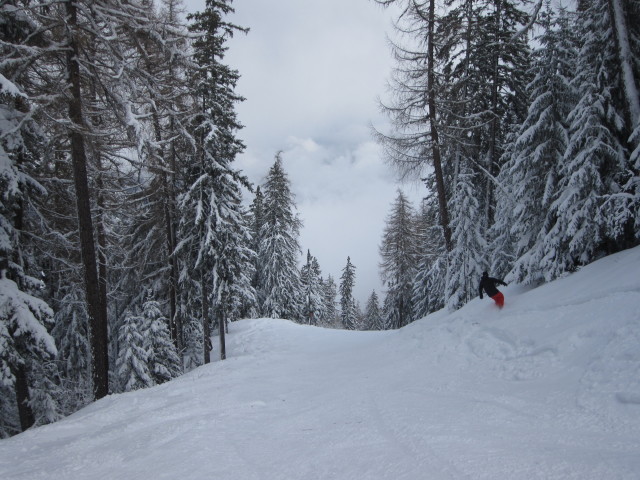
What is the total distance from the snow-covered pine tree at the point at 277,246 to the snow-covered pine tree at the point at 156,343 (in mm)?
14281

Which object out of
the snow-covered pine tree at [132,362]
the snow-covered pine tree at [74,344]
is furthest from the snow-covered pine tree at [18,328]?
the snow-covered pine tree at [74,344]

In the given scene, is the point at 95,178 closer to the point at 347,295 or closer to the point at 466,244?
the point at 466,244

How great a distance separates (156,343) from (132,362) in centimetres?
204

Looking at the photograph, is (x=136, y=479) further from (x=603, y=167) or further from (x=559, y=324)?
(x=603, y=167)

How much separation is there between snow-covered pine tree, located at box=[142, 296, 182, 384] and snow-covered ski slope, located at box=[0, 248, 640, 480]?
9093 millimetres

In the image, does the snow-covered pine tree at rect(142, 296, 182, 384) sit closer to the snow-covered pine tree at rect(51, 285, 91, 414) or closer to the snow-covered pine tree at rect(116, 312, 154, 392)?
the snow-covered pine tree at rect(116, 312, 154, 392)

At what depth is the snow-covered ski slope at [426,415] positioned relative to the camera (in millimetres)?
3797

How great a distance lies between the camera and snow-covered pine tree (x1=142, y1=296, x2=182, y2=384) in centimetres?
1675

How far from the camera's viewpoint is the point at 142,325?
17062 mm

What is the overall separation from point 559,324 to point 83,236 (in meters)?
10.8

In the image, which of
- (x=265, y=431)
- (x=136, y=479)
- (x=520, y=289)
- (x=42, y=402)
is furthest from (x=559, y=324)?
(x=42, y=402)

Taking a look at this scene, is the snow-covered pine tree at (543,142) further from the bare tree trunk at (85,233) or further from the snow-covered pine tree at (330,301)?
the snow-covered pine tree at (330,301)

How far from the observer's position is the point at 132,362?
609 inches

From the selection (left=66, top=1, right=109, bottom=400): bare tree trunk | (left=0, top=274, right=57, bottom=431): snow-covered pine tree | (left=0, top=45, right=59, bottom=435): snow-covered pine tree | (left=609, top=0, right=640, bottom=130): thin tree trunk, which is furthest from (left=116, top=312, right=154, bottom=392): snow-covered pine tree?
(left=609, top=0, right=640, bottom=130): thin tree trunk
